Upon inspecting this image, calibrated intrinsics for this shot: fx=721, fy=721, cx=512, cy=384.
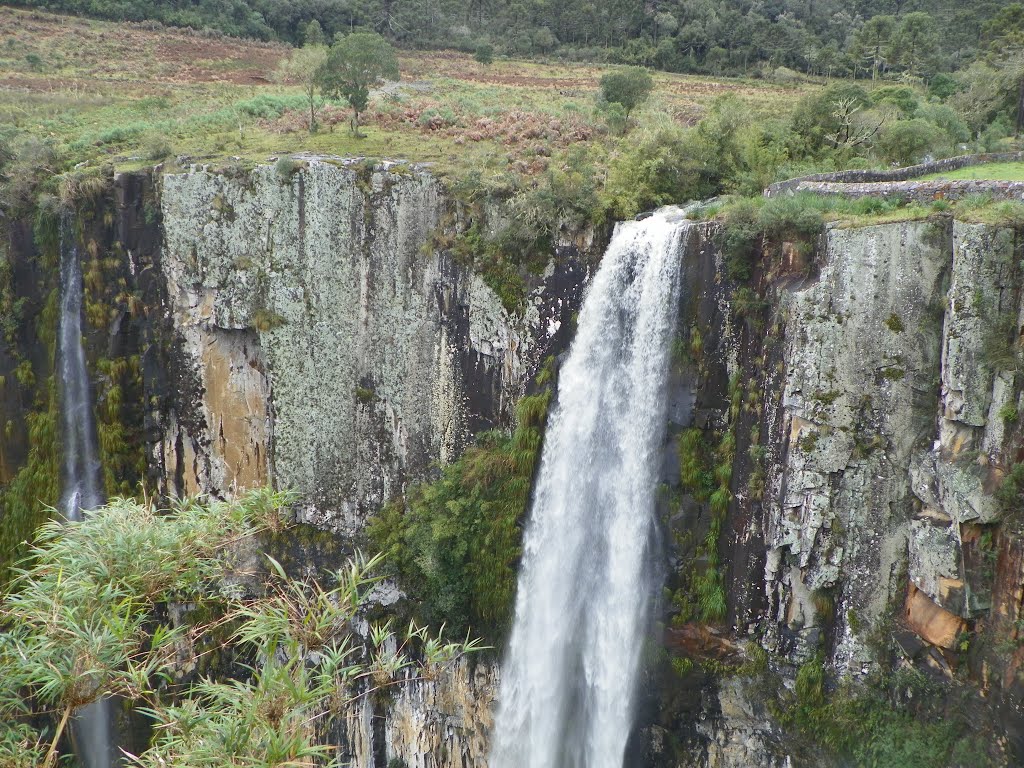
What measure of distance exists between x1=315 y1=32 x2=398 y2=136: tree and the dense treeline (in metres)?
25.3

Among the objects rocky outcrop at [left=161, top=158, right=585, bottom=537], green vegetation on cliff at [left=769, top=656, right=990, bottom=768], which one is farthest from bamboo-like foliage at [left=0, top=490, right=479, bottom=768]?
rocky outcrop at [left=161, top=158, right=585, bottom=537]

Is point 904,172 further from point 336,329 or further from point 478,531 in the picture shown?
point 336,329

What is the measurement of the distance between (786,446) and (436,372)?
8126mm

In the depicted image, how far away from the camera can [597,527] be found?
14.7m

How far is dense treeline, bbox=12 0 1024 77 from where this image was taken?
38.4 m

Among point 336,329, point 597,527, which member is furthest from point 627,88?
point 597,527

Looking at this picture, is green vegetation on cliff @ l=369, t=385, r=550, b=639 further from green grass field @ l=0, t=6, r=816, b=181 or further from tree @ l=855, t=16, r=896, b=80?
tree @ l=855, t=16, r=896, b=80

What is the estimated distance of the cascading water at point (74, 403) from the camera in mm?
18797

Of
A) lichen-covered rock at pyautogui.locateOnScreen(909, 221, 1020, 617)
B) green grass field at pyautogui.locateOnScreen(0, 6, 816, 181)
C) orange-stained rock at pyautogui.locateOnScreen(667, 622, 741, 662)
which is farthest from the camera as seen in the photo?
green grass field at pyautogui.locateOnScreen(0, 6, 816, 181)

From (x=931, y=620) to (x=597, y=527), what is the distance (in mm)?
5978

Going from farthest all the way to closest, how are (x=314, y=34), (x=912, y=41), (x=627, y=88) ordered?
(x=314, y=34) → (x=912, y=41) → (x=627, y=88)

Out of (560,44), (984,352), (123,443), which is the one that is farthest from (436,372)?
(560,44)

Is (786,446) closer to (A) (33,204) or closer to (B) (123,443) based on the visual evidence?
(B) (123,443)

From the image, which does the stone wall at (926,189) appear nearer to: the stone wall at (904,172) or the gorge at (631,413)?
the stone wall at (904,172)
